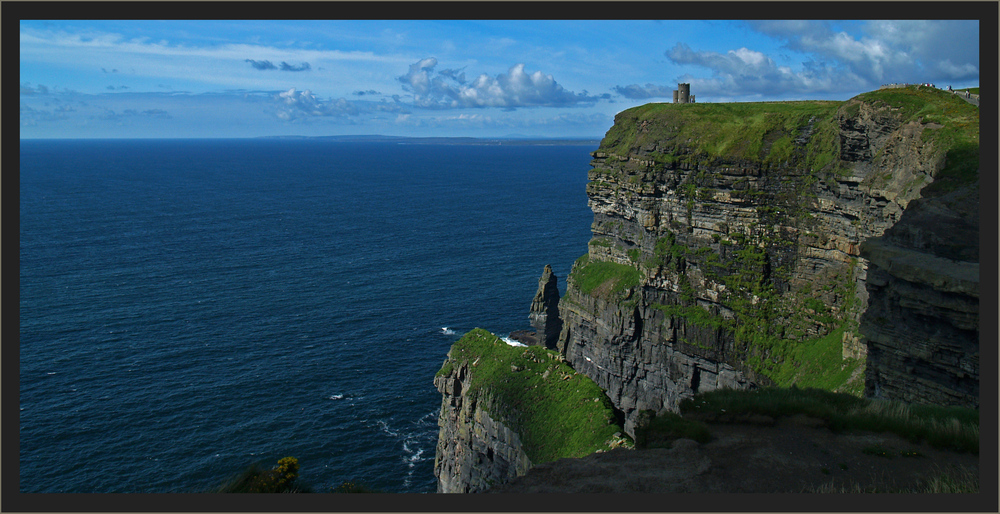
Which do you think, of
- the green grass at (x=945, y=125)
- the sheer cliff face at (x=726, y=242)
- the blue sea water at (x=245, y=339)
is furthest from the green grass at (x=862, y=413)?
the sheer cliff face at (x=726, y=242)

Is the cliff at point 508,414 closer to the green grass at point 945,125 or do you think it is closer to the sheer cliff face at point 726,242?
the sheer cliff face at point 726,242

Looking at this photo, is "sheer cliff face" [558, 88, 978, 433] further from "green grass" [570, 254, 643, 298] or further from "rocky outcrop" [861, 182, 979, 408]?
"rocky outcrop" [861, 182, 979, 408]

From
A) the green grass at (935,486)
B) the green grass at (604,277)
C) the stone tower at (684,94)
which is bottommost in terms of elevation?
the green grass at (935,486)

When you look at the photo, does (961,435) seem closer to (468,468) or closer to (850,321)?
(850,321)

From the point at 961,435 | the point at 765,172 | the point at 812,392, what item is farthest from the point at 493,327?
the point at 961,435

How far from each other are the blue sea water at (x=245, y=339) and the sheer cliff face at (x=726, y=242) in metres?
24.8

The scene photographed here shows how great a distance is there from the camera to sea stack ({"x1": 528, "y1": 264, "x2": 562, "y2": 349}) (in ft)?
282

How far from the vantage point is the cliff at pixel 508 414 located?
43.2 m

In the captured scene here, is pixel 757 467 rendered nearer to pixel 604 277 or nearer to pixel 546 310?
pixel 604 277

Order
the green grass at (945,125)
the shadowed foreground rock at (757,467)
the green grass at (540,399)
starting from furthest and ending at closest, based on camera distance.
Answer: the green grass at (540,399)
the green grass at (945,125)
the shadowed foreground rock at (757,467)

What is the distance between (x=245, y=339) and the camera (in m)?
84.3

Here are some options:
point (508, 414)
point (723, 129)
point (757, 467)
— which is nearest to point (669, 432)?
point (757, 467)

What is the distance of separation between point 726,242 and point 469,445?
28.6m
